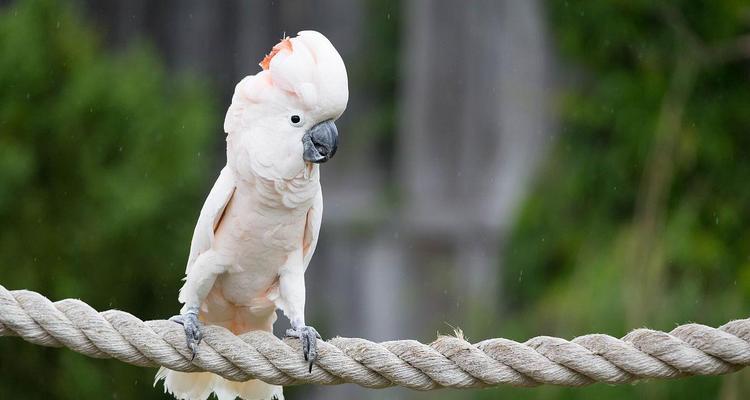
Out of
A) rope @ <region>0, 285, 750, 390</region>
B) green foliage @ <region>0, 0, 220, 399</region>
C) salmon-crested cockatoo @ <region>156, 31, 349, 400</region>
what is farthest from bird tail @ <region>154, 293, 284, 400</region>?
green foliage @ <region>0, 0, 220, 399</region>

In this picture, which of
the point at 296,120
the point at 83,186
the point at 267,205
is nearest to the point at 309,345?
the point at 267,205

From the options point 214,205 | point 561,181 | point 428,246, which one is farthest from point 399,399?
point 214,205

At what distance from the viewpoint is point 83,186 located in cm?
373

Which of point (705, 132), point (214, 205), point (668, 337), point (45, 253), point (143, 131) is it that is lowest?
point (668, 337)

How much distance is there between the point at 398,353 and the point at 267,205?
0.38m

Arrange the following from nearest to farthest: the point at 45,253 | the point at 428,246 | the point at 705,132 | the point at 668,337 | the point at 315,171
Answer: the point at 668,337 < the point at 315,171 < the point at 45,253 < the point at 705,132 < the point at 428,246

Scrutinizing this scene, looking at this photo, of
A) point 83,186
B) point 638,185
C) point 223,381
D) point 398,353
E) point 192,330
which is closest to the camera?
point 398,353

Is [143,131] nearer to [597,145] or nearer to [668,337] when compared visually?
[597,145]

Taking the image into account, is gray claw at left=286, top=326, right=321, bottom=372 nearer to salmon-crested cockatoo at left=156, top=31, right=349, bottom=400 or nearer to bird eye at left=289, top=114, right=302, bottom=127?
salmon-crested cockatoo at left=156, top=31, right=349, bottom=400

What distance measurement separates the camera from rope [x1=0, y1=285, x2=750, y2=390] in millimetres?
1847

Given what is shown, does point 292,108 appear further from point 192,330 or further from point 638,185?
point 638,185

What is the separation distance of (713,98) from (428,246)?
1944 millimetres

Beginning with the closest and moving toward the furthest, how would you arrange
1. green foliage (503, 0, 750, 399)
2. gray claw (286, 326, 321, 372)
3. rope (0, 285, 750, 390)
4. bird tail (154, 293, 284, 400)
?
rope (0, 285, 750, 390)
gray claw (286, 326, 321, 372)
bird tail (154, 293, 284, 400)
green foliage (503, 0, 750, 399)

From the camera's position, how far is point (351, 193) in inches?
273
